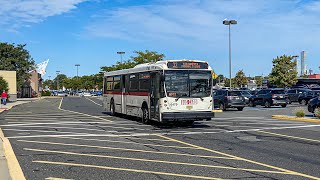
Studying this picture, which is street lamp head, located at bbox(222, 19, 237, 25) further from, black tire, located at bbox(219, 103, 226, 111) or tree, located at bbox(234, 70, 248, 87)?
tree, located at bbox(234, 70, 248, 87)

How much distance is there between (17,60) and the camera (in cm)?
7162

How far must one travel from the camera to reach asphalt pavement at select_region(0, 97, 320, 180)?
820 cm

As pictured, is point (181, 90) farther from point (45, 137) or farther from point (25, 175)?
point (25, 175)

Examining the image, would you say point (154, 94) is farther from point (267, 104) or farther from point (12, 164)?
point (267, 104)

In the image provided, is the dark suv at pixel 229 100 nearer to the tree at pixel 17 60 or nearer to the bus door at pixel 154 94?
the bus door at pixel 154 94

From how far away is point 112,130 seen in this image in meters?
16.7

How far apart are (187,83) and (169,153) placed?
7.13 meters

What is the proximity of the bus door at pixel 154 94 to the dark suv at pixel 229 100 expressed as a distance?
43.6 ft

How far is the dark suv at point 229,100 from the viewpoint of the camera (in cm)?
3055

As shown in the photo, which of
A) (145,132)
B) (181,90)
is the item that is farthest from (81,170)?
(181,90)

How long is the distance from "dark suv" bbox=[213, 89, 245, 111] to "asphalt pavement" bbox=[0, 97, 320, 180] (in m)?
14.0

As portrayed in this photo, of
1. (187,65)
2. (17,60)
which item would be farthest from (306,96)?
(17,60)

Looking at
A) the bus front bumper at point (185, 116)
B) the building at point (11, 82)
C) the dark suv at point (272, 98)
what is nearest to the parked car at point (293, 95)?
the dark suv at point (272, 98)

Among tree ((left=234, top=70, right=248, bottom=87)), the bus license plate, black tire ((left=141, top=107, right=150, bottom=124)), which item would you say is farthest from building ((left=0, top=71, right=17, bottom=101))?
tree ((left=234, top=70, right=248, bottom=87))
